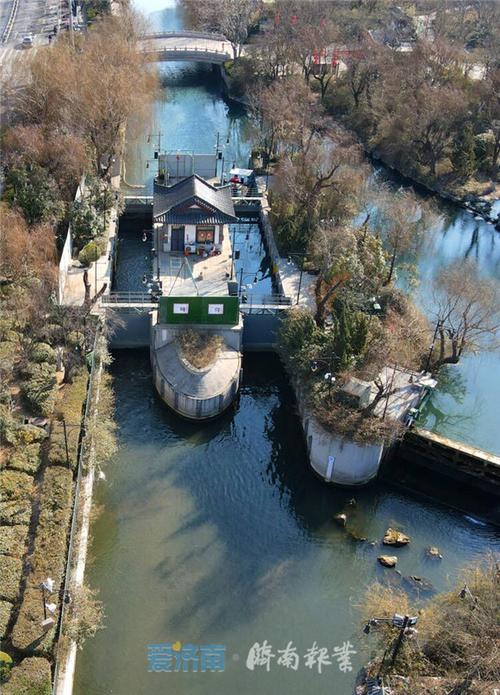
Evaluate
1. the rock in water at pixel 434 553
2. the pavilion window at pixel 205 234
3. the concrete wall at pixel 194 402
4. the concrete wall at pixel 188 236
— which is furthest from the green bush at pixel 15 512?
the pavilion window at pixel 205 234

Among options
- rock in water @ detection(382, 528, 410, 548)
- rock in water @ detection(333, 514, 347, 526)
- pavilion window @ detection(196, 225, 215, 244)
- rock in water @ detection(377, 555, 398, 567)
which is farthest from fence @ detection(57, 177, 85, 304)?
rock in water @ detection(377, 555, 398, 567)

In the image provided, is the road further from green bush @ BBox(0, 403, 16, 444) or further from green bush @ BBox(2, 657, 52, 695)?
green bush @ BBox(2, 657, 52, 695)

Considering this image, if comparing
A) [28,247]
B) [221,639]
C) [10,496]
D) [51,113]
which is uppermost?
[51,113]

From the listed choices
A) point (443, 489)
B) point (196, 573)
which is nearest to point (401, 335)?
point (443, 489)

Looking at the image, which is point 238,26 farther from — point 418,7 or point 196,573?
point 196,573

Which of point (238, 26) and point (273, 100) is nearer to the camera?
point (273, 100)

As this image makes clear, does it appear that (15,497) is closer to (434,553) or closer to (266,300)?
(434,553)

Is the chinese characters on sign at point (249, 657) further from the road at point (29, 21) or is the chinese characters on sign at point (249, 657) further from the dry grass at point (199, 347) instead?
the road at point (29, 21)

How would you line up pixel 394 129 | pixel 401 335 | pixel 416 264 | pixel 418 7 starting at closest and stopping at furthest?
pixel 401 335
pixel 416 264
pixel 394 129
pixel 418 7
